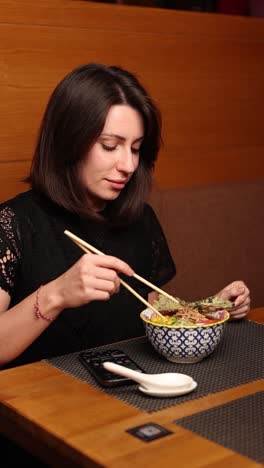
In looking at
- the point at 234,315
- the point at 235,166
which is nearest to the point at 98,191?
the point at 234,315

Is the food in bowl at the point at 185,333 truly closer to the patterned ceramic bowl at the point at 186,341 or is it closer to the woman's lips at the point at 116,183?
the patterned ceramic bowl at the point at 186,341

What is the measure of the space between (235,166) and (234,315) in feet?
3.96

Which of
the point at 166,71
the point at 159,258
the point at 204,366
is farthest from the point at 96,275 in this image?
the point at 166,71

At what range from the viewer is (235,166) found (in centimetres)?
275

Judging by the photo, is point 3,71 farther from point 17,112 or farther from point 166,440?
point 166,440

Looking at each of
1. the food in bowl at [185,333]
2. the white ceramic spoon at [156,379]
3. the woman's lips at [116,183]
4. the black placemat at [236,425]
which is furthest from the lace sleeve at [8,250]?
the black placemat at [236,425]

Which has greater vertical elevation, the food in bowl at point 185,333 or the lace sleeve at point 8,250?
the lace sleeve at point 8,250

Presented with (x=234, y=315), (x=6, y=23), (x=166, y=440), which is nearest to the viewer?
(x=166, y=440)

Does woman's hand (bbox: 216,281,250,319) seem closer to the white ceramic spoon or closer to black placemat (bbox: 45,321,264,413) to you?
black placemat (bbox: 45,321,264,413)

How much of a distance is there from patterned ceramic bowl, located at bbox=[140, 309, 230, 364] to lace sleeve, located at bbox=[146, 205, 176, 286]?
649 millimetres

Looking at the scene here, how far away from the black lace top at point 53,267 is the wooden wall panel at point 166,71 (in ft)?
1.29

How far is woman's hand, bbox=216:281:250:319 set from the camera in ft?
5.39

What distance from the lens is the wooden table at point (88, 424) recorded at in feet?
3.19

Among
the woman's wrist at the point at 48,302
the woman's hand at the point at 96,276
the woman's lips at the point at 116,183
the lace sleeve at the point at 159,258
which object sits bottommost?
the lace sleeve at the point at 159,258
